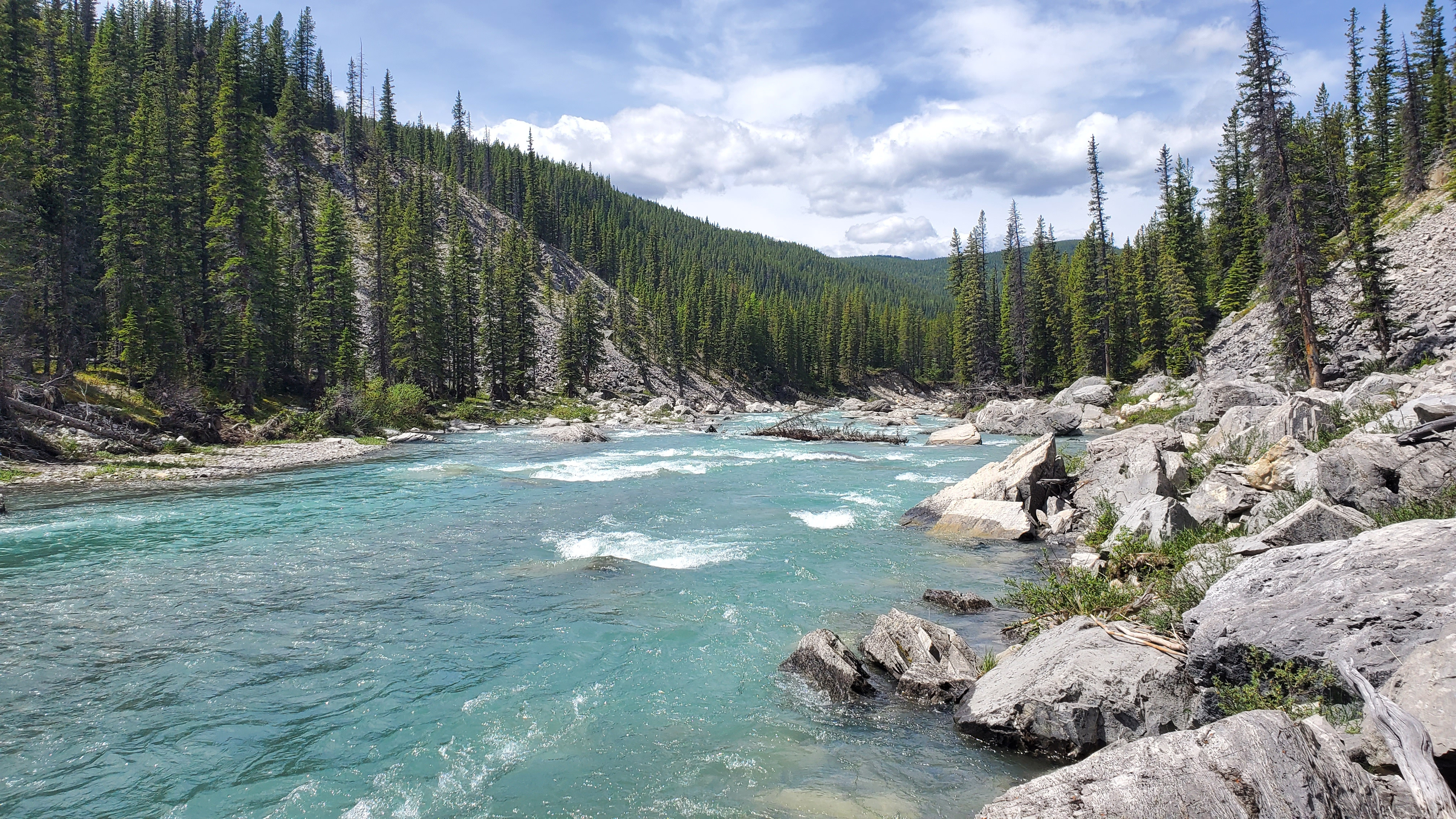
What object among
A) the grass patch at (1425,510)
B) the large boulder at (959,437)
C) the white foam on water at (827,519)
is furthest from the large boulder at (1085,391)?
the grass patch at (1425,510)

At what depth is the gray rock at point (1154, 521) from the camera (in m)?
11.0

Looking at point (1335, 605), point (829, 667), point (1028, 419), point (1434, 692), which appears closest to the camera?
point (1434, 692)

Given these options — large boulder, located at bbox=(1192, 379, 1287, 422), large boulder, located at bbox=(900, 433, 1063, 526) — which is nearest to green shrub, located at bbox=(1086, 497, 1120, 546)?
large boulder, located at bbox=(900, 433, 1063, 526)

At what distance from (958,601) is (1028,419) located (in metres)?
36.9

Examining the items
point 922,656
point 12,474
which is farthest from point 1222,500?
point 12,474

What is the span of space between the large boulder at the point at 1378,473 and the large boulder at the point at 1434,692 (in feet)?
18.5

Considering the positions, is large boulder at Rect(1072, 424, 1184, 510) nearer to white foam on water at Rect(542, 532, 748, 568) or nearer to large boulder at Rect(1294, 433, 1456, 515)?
large boulder at Rect(1294, 433, 1456, 515)

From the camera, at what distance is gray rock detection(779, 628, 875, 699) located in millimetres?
8359

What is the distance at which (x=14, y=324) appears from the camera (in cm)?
2845

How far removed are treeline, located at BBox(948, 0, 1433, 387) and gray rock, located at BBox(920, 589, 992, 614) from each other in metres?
23.3

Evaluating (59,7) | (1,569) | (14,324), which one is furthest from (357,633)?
(59,7)

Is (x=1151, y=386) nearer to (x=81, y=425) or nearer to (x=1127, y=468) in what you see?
(x=1127, y=468)

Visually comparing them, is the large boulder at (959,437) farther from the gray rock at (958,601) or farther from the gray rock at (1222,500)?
the gray rock at (958,601)

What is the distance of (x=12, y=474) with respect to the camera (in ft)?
69.6
